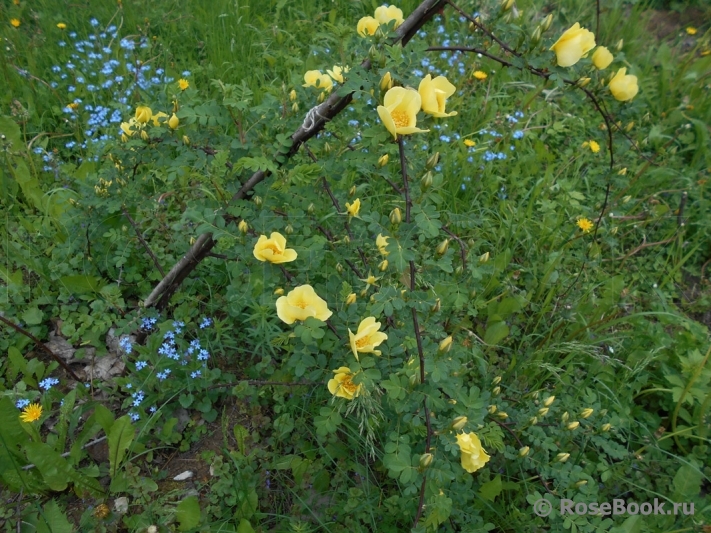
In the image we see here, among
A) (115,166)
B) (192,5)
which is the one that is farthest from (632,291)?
(192,5)

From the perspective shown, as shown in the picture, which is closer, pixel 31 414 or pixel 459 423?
pixel 459 423

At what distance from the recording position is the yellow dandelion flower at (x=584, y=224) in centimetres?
262

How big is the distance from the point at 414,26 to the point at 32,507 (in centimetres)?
201

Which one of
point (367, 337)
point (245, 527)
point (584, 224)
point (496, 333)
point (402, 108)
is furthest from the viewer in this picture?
point (584, 224)

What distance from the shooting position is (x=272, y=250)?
4.62 ft

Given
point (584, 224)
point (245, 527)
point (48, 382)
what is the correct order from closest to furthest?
point (245, 527)
point (48, 382)
point (584, 224)

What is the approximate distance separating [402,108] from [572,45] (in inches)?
19.1

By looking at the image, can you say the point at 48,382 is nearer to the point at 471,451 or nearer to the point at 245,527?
the point at 245,527

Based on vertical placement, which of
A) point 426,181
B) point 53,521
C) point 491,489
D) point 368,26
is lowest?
point 491,489

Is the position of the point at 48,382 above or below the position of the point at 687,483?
above

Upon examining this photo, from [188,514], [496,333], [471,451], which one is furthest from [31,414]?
[496,333]

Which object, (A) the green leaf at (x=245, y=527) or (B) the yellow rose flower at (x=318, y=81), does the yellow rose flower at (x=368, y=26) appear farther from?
(A) the green leaf at (x=245, y=527)

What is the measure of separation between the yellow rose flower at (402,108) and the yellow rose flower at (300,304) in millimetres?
486

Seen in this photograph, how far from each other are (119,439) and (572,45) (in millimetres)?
1902
